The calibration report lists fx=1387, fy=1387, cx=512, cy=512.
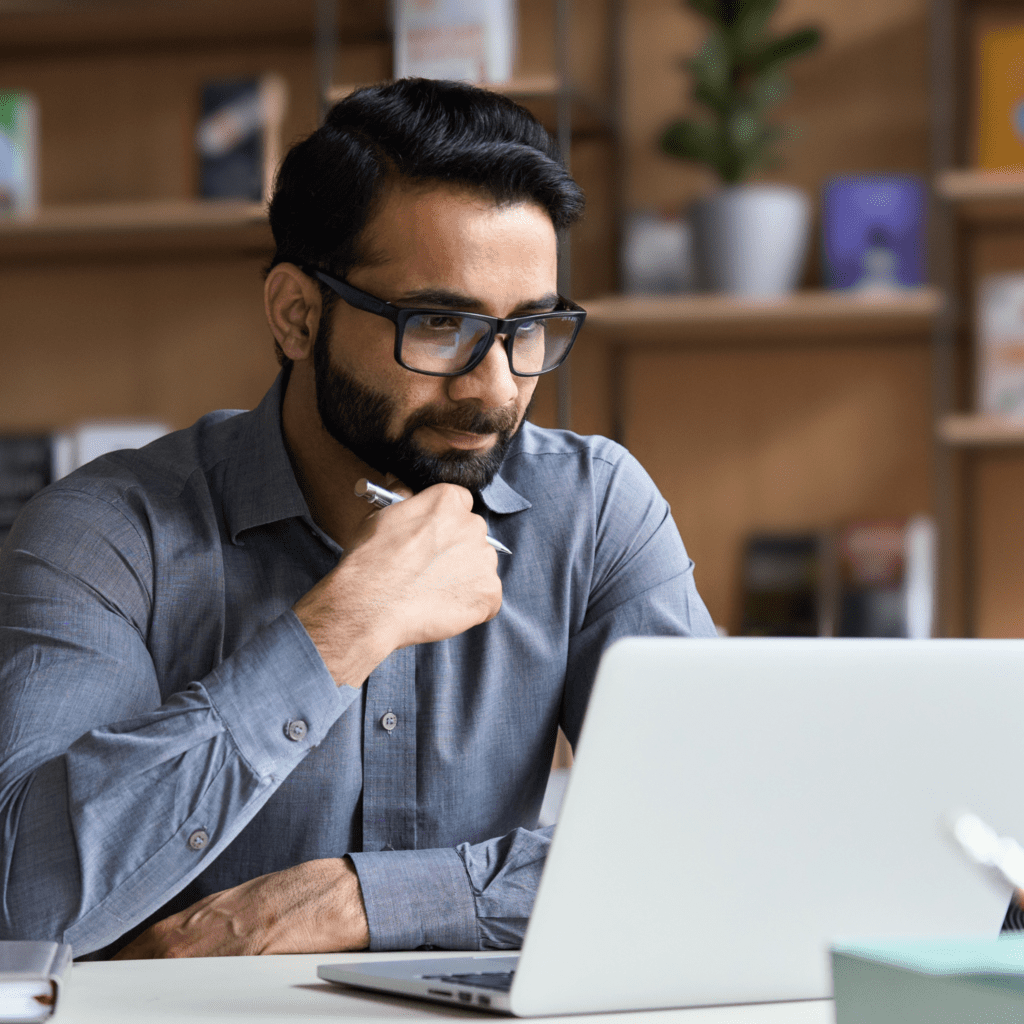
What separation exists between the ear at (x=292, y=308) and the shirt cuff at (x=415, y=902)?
58 centimetres

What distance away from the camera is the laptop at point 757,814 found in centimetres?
70

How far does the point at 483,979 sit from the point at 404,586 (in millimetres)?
434

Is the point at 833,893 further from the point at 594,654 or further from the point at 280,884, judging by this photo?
the point at 594,654

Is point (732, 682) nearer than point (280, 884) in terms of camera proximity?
Yes

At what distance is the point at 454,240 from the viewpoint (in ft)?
4.25

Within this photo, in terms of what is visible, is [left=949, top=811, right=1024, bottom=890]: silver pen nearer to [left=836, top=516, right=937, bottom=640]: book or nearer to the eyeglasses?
the eyeglasses

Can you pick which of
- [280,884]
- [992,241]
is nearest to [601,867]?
[280,884]

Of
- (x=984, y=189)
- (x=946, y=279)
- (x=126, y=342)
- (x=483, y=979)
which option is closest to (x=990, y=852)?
(x=483, y=979)

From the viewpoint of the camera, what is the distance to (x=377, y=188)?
1352 millimetres

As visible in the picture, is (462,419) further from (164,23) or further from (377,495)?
(164,23)

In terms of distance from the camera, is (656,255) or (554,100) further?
(656,255)

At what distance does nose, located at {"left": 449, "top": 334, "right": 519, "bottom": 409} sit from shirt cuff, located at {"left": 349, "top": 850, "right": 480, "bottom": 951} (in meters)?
0.44

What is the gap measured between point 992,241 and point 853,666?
2158mm

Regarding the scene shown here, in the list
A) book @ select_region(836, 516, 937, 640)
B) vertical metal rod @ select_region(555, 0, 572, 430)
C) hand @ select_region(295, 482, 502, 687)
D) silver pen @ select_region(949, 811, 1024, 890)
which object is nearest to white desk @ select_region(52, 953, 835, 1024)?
silver pen @ select_region(949, 811, 1024, 890)
